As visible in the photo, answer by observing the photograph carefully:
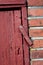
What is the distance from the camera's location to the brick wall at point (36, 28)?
7.93 ft

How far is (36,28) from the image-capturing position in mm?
2430

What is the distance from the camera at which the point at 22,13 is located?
95.6 inches

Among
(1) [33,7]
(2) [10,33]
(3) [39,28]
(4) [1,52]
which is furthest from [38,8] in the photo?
(4) [1,52]

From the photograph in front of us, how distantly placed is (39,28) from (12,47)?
34 cm

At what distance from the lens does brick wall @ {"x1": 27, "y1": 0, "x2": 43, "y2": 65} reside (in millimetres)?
2416

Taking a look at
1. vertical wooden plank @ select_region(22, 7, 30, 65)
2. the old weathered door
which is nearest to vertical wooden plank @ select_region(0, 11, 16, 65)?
the old weathered door

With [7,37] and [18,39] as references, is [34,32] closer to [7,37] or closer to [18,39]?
[18,39]

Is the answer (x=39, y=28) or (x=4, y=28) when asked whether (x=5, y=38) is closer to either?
(x=4, y=28)

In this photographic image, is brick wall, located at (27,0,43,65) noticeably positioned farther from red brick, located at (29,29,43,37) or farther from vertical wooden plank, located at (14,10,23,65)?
vertical wooden plank, located at (14,10,23,65)

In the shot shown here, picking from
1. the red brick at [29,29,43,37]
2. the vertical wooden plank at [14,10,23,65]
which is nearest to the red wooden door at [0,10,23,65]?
the vertical wooden plank at [14,10,23,65]

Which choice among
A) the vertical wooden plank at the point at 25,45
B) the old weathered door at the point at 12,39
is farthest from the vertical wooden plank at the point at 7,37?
the vertical wooden plank at the point at 25,45

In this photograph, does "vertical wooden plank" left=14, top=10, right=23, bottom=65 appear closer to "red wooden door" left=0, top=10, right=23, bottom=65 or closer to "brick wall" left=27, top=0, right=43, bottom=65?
"red wooden door" left=0, top=10, right=23, bottom=65

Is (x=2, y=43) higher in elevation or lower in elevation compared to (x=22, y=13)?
lower

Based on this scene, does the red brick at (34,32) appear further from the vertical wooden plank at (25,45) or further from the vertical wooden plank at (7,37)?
the vertical wooden plank at (7,37)
